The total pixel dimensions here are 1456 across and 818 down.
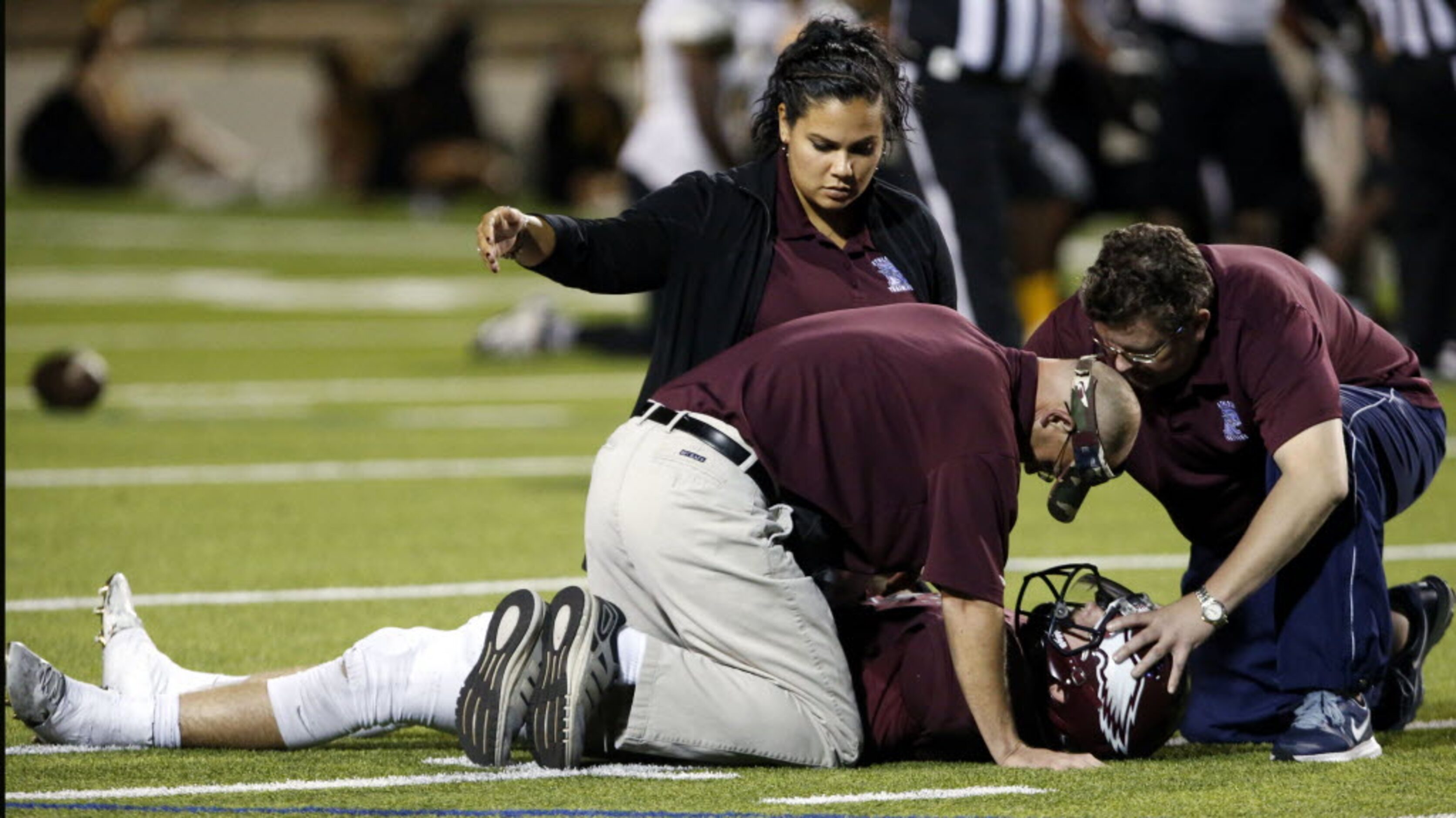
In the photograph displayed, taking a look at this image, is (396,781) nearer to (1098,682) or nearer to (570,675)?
(570,675)

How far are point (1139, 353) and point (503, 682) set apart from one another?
1439 millimetres

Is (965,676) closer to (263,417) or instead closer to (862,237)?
(862,237)

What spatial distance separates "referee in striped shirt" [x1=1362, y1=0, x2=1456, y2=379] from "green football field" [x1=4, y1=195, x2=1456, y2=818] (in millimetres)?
606

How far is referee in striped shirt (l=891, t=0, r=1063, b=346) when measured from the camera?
955cm

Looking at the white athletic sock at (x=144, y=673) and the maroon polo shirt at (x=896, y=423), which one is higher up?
the maroon polo shirt at (x=896, y=423)

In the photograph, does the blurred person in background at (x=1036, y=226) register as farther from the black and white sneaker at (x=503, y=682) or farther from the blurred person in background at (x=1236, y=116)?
the black and white sneaker at (x=503, y=682)

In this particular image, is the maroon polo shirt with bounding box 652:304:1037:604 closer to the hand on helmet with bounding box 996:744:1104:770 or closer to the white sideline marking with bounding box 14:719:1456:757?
the hand on helmet with bounding box 996:744:1104:770

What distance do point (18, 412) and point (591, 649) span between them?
751 centimetres

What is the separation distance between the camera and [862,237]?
584 cm

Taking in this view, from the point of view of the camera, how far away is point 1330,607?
537 centimetres

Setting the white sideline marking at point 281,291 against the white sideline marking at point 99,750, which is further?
the white sideline marking at point 281,291

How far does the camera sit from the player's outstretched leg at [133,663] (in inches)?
215

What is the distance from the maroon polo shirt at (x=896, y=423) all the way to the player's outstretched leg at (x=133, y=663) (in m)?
1.21

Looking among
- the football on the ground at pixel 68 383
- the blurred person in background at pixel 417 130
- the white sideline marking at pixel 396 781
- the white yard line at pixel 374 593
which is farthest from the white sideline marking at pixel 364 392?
the blurred person in background at pixel 417 130
